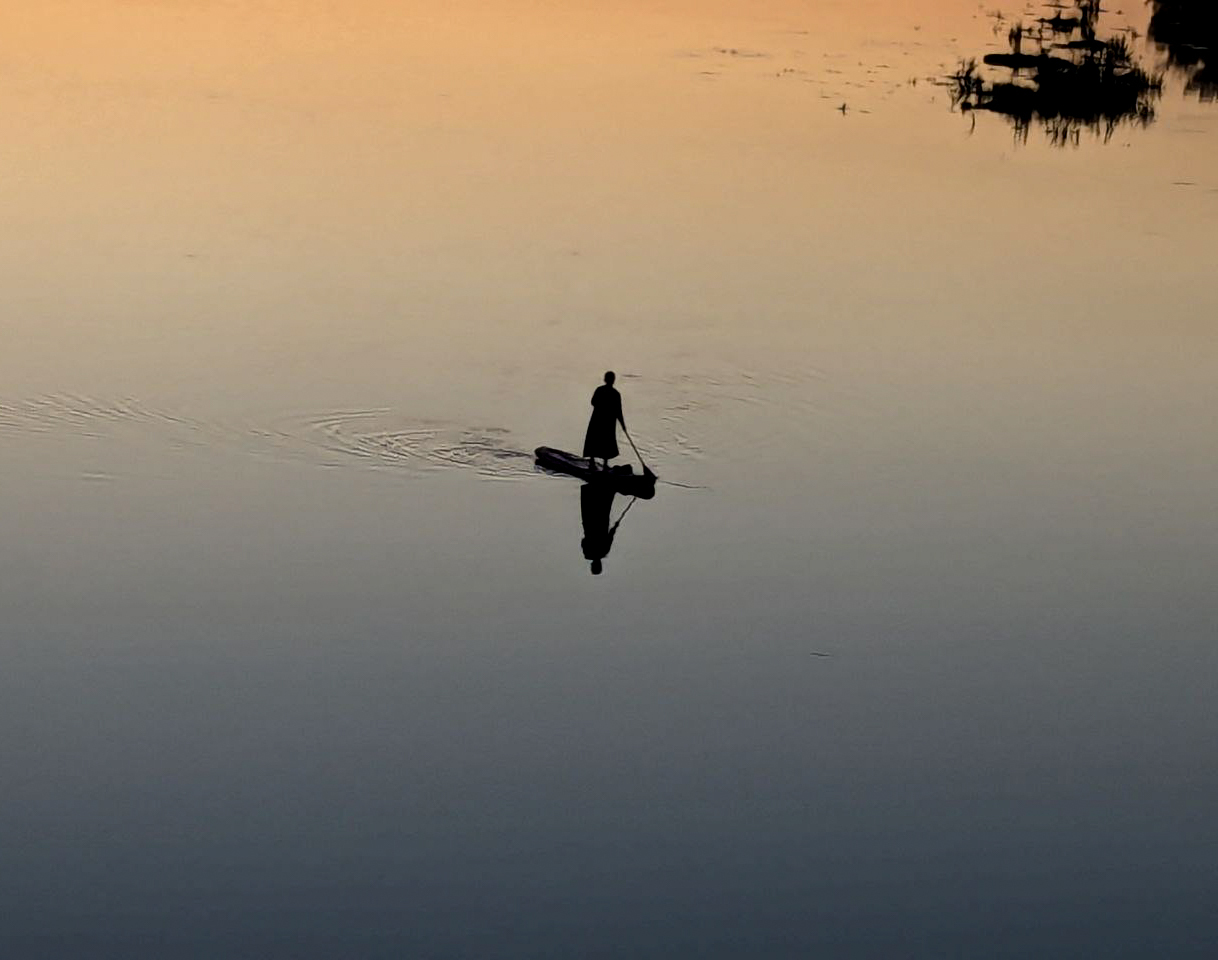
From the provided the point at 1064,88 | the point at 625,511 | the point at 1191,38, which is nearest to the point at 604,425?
the point at 625,511

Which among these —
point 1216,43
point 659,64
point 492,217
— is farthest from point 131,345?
point 1216,43

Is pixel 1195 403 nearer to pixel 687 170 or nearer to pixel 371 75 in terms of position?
pixel 687 170

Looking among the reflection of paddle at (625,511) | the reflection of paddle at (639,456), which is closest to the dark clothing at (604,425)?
the reflection of paddle at (639,456)

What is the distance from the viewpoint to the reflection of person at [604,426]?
2067 cm

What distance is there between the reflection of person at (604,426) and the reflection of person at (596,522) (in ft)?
0.80

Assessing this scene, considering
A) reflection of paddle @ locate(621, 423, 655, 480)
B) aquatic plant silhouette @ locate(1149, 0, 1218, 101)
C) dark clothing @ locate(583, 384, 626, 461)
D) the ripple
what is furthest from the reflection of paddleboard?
aquatic plant silhouette @ locate(1149, 0, 1218, 101)

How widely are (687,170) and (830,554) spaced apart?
50.3 ft

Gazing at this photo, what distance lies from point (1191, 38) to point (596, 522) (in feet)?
98.4

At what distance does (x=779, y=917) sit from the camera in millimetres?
13609

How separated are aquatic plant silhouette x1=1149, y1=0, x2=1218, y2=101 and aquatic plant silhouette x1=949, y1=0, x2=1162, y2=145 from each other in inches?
40.0

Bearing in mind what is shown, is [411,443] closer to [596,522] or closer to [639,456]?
[639,456]

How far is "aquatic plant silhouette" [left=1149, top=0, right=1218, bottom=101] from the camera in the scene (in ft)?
139

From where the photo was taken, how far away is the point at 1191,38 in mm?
46031

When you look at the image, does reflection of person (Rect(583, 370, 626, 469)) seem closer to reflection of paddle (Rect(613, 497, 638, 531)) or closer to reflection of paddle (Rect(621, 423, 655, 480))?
reflection of paddle (Rect(621, 423, 655, 480))
